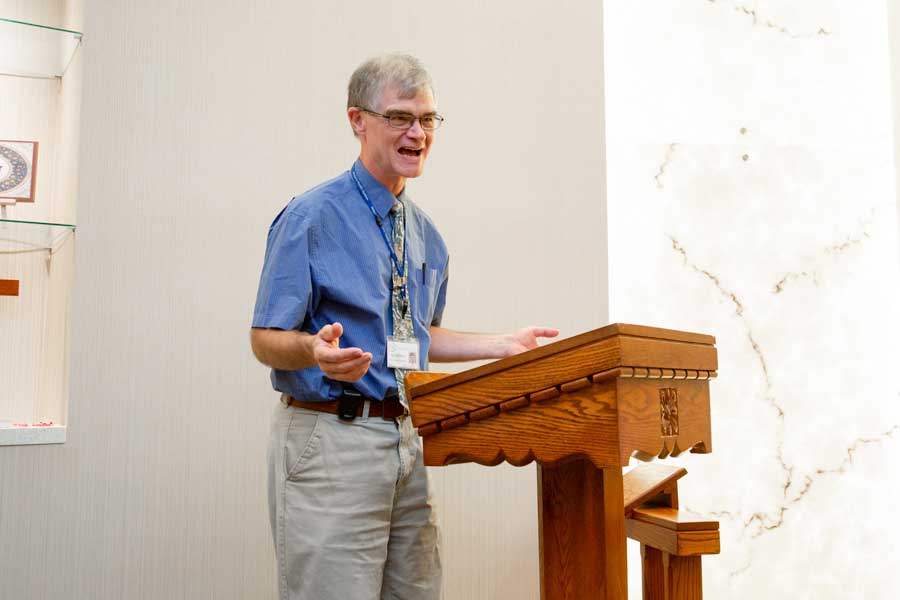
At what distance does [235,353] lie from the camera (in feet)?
7.48

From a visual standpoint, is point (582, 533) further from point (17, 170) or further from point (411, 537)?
point (17, 170)

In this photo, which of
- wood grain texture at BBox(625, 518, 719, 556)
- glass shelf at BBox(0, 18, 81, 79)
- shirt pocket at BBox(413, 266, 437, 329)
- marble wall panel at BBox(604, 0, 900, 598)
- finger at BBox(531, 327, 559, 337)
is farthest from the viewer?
marble wall panel at BBox(604, 0, 900, 598)

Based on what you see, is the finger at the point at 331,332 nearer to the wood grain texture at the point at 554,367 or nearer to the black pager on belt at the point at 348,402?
the wood grain texture at the point at 554,367

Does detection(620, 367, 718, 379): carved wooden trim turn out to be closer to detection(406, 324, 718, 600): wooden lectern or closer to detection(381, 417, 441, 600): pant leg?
detection(406, 324, 718, 600): wooden lectern

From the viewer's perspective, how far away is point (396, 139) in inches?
65.1

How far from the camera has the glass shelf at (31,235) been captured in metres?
2.15

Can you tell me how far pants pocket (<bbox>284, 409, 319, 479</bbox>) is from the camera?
1558 millimetres

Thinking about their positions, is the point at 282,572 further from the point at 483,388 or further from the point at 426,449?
the point at 483,388

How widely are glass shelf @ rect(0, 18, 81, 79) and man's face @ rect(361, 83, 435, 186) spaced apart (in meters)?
1.04

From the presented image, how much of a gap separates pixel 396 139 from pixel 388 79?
114 mm

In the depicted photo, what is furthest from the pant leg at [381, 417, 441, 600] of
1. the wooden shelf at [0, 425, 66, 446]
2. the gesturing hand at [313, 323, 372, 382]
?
the wooden shelf at [0, 425, 66, 446]

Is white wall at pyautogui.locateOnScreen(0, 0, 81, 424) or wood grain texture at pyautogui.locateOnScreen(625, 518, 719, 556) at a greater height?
white wall at pyautogui.locateOnScreen(0, 0, 81, 424)

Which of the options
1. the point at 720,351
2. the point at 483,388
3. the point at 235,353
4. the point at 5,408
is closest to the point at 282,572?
the point at 483,388

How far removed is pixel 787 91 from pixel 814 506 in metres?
1.43
